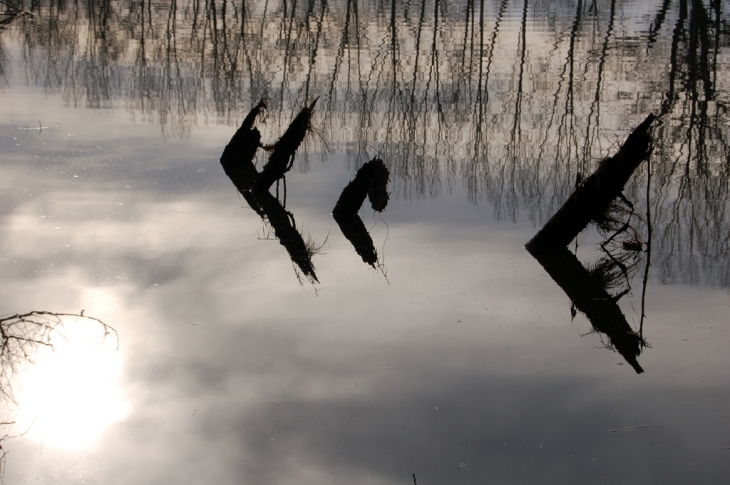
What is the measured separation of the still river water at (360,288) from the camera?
5.92 metres

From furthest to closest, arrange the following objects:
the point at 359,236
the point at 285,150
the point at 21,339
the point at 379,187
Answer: the point at 285,150
the point at 379,187
the point at 359,236
the point at 21,339

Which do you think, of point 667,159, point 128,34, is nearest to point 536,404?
point 667,159

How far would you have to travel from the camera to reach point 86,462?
18.4ft

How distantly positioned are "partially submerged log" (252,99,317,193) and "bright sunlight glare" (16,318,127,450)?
4.78 metres

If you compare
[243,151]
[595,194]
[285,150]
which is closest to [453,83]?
[243,151]

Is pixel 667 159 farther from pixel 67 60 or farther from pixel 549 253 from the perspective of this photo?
pixel 67 60

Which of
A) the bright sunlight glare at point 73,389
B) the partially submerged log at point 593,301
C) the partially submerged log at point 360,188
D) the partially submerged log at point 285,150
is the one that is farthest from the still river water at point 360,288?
the partially submerged log at point 285,150

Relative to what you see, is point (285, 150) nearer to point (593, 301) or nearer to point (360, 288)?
point (360, 288)

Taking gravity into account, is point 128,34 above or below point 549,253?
above

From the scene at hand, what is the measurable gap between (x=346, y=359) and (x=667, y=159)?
8535 millimetres

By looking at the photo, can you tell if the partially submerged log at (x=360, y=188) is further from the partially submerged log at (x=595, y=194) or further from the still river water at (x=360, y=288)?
the partially submerged log at (x=595, y=194)

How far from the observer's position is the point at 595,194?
376 inches

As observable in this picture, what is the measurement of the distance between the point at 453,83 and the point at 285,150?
27.2 ft

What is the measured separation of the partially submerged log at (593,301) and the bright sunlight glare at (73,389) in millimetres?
4383
